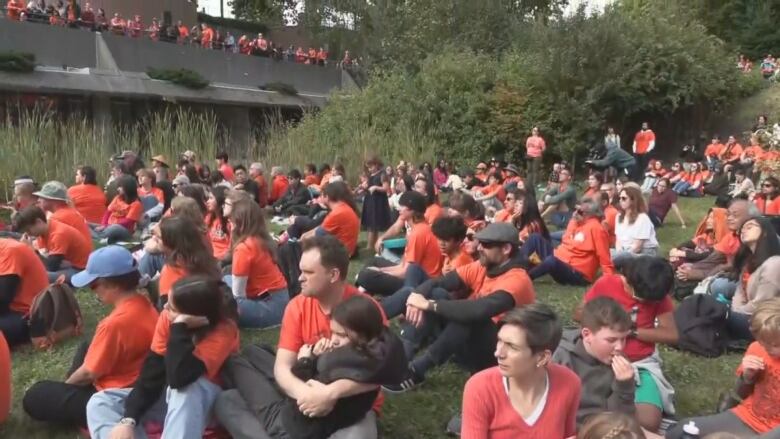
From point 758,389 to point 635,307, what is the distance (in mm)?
892

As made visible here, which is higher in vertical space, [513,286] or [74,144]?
[513,286]

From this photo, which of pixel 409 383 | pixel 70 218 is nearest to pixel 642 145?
pixel 70 218

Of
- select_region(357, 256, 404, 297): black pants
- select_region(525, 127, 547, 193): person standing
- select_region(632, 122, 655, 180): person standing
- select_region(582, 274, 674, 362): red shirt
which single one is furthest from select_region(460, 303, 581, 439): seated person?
select_region(632, 122, 655, 180): person standing

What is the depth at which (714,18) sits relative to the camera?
3853cm

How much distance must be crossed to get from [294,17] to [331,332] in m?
37.6

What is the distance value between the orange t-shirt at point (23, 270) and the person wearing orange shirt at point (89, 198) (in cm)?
522

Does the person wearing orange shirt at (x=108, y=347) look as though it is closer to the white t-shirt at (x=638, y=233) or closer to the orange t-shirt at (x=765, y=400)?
the orange t-shirt at (x=765, y=400)

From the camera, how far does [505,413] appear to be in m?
3.02

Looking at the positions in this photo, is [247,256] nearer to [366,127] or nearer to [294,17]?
[366,127]

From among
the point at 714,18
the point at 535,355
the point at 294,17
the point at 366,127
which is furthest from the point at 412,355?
the point at 714,18

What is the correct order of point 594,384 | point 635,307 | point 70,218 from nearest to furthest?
point 594,384, point 635,307, point 70,218

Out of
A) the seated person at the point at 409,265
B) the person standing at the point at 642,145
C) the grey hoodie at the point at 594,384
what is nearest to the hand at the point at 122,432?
the grey hoodie at the point at 594,384

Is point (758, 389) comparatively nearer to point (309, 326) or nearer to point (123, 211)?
point (309, 326)

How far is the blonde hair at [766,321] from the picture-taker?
3.51 m
